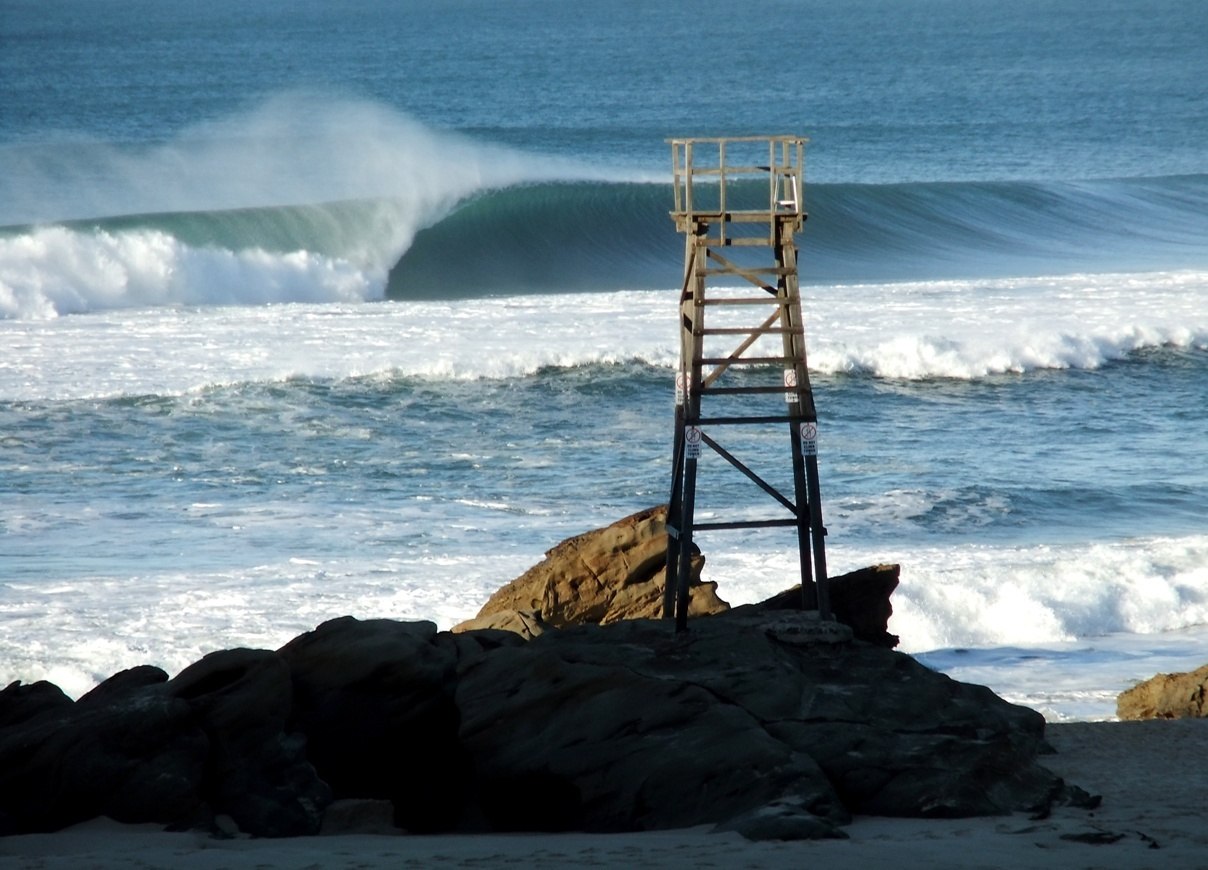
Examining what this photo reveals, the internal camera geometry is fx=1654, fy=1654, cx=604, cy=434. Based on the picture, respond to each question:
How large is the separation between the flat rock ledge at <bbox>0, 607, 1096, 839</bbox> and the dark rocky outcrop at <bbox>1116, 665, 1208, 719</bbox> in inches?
70.5

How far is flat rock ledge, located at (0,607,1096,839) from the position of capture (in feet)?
21.1

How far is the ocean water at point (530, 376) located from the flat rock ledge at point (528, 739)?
2773mm

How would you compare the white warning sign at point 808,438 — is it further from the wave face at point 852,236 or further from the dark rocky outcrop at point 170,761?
the wave face at point 852,236

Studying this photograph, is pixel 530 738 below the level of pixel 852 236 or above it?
below

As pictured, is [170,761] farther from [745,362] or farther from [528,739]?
[745,362]

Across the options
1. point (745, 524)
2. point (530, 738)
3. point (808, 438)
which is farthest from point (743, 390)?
point (530, 738)

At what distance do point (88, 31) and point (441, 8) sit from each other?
35818 millimetres

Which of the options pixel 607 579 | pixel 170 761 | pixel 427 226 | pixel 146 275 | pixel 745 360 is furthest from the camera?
pixel 427 226

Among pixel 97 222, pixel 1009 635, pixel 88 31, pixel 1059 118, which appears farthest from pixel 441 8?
pixel 1009 635

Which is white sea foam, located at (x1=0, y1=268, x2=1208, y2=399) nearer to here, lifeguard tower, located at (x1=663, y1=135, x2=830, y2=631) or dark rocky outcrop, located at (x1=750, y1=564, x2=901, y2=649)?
lifeguard tower, located at (x1=663, y1=135, x2=830, y2=631)

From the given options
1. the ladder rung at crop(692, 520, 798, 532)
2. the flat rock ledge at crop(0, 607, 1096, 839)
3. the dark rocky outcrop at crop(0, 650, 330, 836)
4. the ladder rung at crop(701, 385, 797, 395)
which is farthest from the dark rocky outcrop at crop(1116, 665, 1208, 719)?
the dark rocky outcrop at crop(0, 650, 330, 836)

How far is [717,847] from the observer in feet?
19.3

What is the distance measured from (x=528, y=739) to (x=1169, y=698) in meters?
3.97

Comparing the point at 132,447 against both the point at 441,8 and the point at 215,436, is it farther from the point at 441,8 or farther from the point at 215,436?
the point at 441,8
